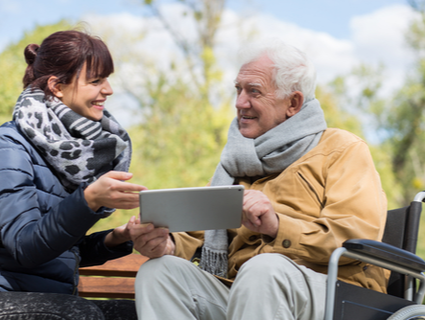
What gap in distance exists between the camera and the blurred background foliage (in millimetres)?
6871

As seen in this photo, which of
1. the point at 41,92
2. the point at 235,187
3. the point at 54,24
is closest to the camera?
the point at 235,187

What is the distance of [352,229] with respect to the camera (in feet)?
5.82

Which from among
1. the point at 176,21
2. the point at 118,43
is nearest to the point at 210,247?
the point at 118,43

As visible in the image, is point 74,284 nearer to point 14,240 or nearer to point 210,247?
point 14,240

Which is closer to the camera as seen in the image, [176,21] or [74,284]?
[74,284]

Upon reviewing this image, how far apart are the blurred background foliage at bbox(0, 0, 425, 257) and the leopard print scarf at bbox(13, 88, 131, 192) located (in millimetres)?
2983

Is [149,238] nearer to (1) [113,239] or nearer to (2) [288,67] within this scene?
(1) [113,239]

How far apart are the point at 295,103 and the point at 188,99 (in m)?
6.01

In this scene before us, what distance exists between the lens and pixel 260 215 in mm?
1794

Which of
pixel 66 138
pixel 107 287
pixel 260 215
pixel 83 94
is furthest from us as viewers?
pixel 107 287

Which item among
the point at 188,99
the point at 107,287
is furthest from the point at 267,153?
the point at 188,99

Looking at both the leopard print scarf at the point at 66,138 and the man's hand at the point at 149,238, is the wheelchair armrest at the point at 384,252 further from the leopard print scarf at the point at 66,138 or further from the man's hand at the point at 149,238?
the leopard print scarf at the point at 66,138

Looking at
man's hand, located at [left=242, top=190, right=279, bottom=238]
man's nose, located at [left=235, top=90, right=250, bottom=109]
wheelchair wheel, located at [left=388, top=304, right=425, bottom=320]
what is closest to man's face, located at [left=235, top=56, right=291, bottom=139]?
man's nose, located at [left=235, top=90, right=250, bottom=109]

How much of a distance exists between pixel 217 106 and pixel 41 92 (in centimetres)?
622
